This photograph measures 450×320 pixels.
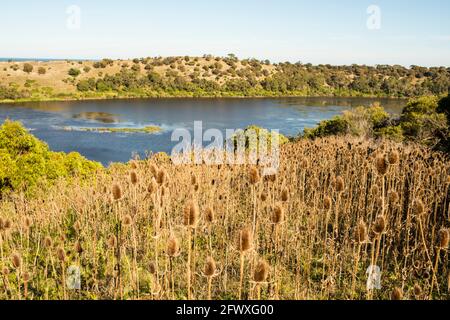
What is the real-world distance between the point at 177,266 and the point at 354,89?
10862cm

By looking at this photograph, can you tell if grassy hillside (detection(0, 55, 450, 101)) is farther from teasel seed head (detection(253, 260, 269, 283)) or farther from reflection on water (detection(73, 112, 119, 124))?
teasel seed head (detection(253, 260, 269, 283))

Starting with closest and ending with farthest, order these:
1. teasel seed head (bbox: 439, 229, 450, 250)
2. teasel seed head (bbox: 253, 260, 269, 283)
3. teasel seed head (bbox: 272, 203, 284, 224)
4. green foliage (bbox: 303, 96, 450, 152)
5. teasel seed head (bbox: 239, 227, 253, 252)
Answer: teasel seed head (bbox: 253, 260, 269, 283), teasel seed head (bbox: 239, 227, 253, 252), teasel seed head (bbox: 439, 229, 450, 250), teasel seed head (bbox: 272, 203, 284, 224), green foliage (bbox: 303, 96, 450, 152)

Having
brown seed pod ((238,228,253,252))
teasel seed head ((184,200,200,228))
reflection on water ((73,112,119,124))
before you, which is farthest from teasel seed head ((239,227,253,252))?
reflection on water ((73,112,119,124))

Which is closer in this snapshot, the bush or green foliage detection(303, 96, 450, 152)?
green foliage detection(303, 96, 450, 152)

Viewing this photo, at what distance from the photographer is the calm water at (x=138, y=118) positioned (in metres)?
42.0

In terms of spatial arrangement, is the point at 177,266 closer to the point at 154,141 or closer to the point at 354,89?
the point at 154,141

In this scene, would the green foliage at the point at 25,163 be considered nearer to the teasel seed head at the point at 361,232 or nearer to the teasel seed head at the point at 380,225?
the teasel seed head at the point at 361,232

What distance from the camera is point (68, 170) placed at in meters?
15.6

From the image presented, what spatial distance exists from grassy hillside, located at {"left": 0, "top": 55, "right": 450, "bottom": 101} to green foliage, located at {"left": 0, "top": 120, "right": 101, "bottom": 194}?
232ft

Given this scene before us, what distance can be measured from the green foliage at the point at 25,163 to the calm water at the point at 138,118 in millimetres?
16488

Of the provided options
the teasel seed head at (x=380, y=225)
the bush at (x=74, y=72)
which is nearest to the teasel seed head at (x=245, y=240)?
the teasel seed head at (x=380, y=225)

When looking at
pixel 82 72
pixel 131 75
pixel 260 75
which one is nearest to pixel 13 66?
pixel 82 72

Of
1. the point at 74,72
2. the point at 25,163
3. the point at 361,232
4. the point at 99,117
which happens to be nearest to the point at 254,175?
the point at 361,232

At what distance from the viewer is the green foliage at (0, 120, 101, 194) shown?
43.2 feet
